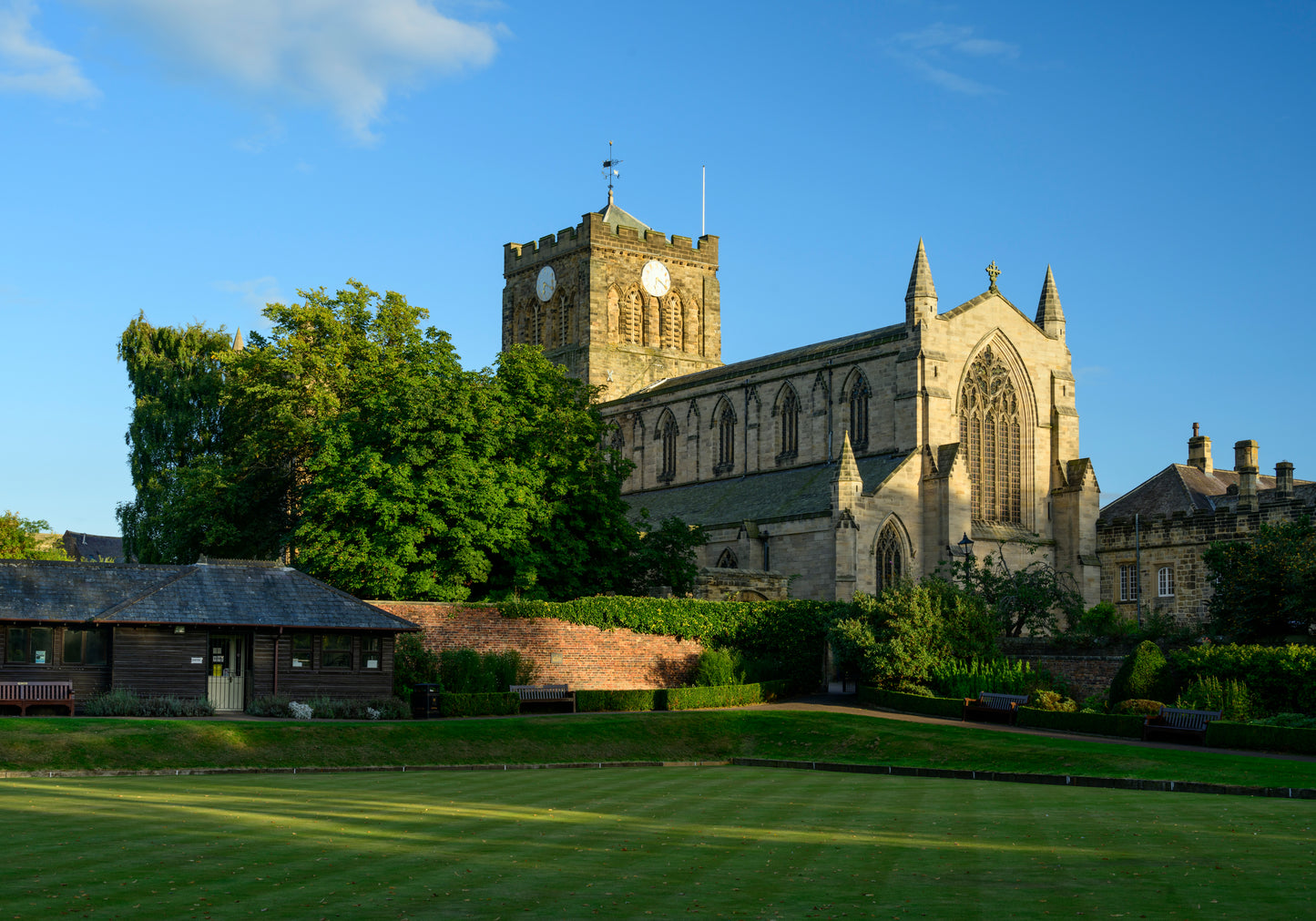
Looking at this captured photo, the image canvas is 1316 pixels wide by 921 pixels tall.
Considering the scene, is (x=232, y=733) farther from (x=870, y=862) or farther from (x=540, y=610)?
(x=870, y=862)

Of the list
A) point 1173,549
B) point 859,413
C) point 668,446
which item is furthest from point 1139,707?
point 668,446

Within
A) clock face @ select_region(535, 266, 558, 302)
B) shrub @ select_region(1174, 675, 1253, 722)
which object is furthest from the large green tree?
clock face @ select_region(535, 266, 558, 302)

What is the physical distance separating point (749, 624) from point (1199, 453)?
3276cm

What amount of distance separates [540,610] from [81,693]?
1333 cm

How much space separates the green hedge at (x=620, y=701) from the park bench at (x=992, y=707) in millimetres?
8618

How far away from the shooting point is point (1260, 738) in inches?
1222

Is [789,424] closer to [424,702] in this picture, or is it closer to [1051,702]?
[1051,702]

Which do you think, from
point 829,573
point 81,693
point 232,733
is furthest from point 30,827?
point 829,573

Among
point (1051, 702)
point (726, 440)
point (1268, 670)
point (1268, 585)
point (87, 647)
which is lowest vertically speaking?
point (1051, 702)

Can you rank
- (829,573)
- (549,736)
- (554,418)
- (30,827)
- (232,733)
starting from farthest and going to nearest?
(829,573) → (554,418) → (549,736) → (232,733) → (30,827)

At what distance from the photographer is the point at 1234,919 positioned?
1196cm

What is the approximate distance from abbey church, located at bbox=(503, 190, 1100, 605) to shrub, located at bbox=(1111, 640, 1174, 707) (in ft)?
55.2

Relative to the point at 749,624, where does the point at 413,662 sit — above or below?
below

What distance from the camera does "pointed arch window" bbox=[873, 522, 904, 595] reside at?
5638 centimetres
